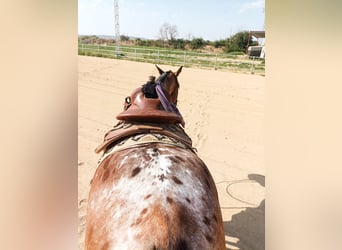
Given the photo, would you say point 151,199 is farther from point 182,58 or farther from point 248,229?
point 182,58

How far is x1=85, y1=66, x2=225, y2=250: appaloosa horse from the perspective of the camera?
3.12 ft

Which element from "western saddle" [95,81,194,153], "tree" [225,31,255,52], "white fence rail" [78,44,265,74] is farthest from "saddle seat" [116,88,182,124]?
"tree" [225,31,255,52]

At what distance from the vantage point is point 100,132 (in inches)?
190

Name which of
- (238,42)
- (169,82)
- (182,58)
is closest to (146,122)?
(169,82)

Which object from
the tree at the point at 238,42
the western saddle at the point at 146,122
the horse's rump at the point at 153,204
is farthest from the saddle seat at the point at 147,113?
the tree at the point at 238,42

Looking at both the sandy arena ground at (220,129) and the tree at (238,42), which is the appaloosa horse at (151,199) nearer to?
the sandy arena ground at (220,129)

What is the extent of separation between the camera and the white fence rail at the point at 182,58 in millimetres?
11930

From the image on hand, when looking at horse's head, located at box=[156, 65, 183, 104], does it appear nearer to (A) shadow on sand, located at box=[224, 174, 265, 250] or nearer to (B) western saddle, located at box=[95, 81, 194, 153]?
(B) western saddle, located at box=[95, 81, 194, 153]

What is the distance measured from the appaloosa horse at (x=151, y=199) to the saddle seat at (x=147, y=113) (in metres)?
0.07

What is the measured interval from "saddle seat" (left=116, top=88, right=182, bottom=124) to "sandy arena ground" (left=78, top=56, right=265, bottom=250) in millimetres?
1221

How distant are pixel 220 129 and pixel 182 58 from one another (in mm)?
8381
